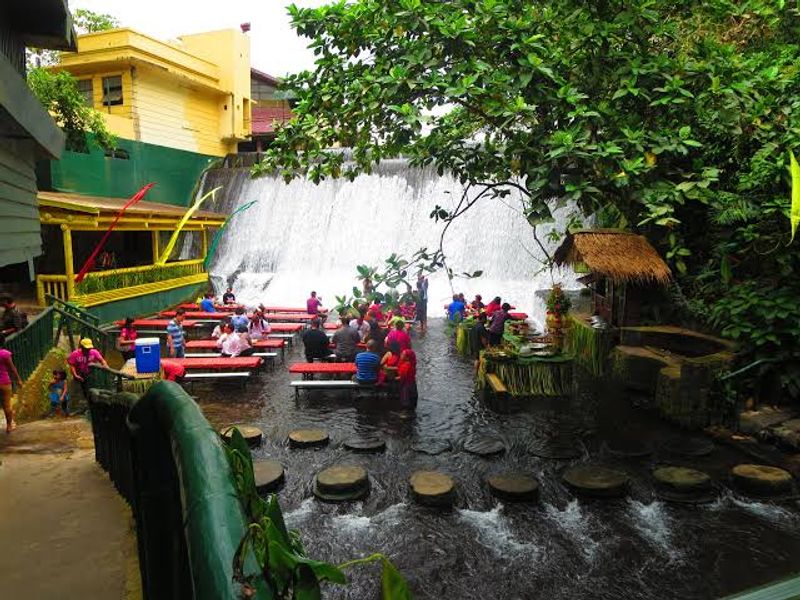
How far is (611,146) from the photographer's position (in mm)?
6219

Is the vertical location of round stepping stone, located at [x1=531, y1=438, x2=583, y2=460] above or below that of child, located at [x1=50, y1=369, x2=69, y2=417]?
below

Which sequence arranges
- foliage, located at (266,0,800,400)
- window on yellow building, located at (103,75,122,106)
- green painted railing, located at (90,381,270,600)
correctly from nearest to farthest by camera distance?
green painted railing, located at (90,381,270,600) < foliage, located at (266,0,800,400) < window on yellow building, located at (103,75,122,106)

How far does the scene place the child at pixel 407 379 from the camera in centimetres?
992

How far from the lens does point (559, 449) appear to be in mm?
8281

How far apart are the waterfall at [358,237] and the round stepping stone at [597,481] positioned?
13.2 metres

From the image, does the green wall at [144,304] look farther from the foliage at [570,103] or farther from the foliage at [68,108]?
the foliage at [570,103]

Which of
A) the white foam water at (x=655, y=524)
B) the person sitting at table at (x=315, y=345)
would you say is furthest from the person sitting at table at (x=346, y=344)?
the white foam water at (x=655, y=524)

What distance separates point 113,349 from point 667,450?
10936 mm

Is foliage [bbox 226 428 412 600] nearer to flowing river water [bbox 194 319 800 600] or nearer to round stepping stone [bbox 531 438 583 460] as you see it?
flowing river water [bbox 194 319 800 600]

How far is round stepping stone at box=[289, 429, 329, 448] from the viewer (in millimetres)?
8328

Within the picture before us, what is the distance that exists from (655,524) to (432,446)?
10.4 ft

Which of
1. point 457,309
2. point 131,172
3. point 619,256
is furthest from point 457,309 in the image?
point 131,172

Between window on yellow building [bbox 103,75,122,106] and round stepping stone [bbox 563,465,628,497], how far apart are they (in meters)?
25.0

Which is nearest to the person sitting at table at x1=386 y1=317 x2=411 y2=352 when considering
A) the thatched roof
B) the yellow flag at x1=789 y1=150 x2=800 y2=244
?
the thatched roof
